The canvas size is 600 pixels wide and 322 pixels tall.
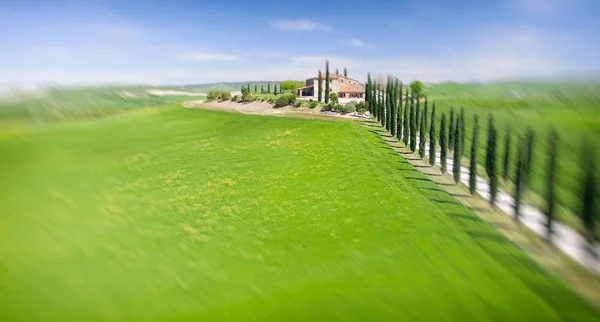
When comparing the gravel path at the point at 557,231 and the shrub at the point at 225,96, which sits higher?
the shrub at the point at 225,96

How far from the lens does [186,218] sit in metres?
22.9

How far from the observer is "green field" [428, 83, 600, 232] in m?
24.2

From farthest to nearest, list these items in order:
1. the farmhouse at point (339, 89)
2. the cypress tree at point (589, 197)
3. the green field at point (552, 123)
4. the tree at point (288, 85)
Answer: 1. the tree at point (288, 85)
2. the farmhouse at point (339, 89)
3. the green field at point (552, 123)
4. the cypress tree at point (589, 197)

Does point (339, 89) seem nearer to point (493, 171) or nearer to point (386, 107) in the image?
point (386, 107)

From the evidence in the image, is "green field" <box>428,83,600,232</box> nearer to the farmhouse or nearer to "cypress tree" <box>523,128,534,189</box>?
"cypress tree" <box>523,128,534,189</box>

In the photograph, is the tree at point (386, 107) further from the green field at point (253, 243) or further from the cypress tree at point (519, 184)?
the cypress tree at point (519, 184)

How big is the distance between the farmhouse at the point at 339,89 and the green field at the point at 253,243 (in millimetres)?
33688

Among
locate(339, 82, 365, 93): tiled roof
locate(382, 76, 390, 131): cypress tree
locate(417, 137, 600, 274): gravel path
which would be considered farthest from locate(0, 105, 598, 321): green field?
locate(339, 82, 365, 93): tiled roof

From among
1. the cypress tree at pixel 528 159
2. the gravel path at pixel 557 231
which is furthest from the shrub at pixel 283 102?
the cypress tree at pixel 528 159

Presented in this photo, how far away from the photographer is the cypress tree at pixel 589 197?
1834cm

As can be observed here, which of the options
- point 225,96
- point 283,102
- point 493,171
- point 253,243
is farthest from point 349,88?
point 253,243

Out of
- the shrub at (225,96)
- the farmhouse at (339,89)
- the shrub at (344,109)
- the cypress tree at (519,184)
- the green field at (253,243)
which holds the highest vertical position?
the farmhouse at (339,89)

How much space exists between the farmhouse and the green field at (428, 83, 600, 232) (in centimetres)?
2436

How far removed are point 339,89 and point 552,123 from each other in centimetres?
4098
